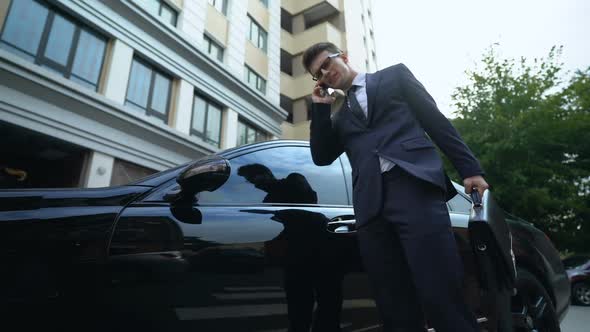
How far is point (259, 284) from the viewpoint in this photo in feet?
4.55

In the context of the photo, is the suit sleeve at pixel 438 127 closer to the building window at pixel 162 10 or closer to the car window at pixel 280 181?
the car window at pixel 280 181

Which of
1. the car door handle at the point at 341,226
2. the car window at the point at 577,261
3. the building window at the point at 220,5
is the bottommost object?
the car window at the point at 577,261

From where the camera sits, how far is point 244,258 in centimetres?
138

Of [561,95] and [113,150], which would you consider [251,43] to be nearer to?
[113,150]

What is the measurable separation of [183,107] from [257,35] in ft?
19.6

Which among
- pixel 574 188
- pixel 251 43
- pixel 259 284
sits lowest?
pixel 259 284

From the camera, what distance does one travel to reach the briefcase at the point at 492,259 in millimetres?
1229

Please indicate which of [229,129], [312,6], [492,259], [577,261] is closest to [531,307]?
[492,259]

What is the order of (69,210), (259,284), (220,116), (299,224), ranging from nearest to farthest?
(69,210)
(259,284)
(299,224)
(220,116)

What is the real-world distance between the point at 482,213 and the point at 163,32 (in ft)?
30.0

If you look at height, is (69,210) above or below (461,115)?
below

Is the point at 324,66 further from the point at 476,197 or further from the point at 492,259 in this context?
the point at 492,259

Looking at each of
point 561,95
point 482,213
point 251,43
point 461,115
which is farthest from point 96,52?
point 561,95

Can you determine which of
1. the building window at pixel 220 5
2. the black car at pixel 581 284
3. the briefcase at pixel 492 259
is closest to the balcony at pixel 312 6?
the building window at pixel 220 5
